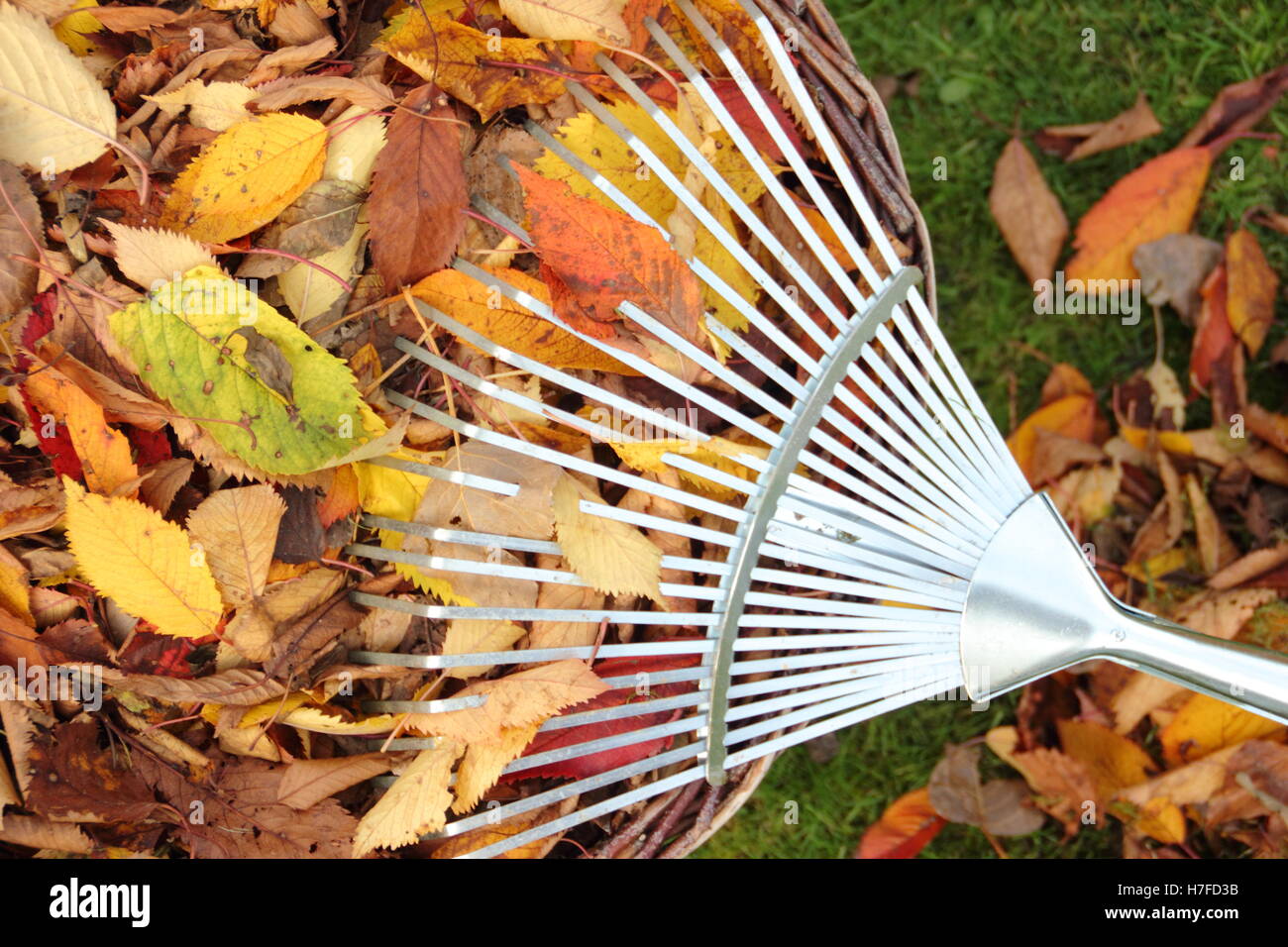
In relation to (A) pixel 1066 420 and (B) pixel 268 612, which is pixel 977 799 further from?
(B) pixel 268 612

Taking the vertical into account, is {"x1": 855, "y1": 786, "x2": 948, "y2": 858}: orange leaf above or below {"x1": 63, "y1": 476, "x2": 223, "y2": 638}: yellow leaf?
below

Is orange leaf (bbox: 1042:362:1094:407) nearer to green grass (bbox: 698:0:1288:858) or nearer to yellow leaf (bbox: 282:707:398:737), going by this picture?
green grass (bbox: 698:0:1288:858)

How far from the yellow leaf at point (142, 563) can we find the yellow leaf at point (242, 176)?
21cm

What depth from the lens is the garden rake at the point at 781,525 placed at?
785mm

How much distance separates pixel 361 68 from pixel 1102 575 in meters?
0.89

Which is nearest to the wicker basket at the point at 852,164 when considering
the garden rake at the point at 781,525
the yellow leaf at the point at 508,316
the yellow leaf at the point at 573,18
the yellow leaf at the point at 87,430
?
the garden rake at the point at 781,525

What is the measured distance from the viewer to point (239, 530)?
787 mm

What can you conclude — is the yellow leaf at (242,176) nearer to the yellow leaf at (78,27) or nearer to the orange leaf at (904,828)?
the yellow leaf at (78,27)

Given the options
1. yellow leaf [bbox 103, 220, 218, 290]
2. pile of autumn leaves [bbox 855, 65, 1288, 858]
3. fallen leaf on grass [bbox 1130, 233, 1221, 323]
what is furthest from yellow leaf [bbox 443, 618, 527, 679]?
fallen leaf on grass [bbox 1130, 233, 1221, 323]

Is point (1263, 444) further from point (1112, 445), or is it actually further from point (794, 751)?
point (794, 751)

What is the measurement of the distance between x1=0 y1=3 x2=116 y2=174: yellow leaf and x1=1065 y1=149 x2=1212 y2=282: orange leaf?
95 cm

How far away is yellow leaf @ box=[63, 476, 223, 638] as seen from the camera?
2.51ft
